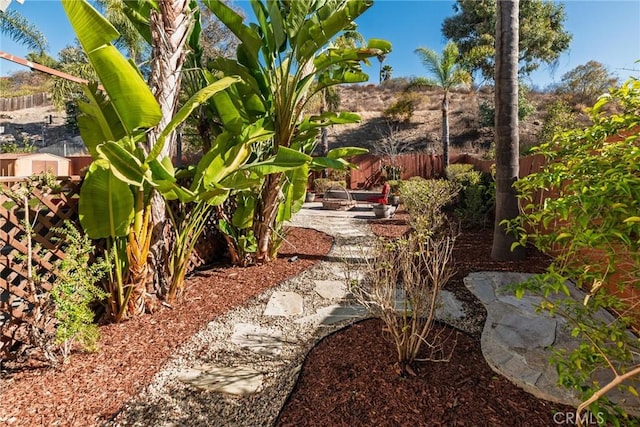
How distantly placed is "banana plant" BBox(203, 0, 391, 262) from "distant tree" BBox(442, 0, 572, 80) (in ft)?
62.4

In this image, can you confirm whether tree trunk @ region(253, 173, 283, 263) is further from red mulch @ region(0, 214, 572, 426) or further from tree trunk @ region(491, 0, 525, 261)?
tree trunk @ region(491, 0, 525, 261)

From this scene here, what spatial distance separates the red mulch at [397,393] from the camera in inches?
75.1

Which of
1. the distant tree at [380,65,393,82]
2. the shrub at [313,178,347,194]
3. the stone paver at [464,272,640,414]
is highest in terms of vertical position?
the distant tree at [380,65,393,82]

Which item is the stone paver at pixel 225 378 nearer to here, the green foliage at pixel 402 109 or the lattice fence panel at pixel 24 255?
the lattice fence panel at pixel 24 255

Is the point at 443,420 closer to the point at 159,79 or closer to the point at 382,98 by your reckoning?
the point at 159,79

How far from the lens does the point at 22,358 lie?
8.14 ft

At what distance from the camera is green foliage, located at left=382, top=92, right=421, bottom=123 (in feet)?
89.8

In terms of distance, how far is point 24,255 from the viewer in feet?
8.05

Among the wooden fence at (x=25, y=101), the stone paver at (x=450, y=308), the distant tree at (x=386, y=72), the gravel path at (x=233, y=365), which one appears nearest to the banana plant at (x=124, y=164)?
the gravel path at (x=233, y=365)

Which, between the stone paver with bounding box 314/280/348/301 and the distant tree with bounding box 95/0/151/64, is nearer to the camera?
the stone paver with bounding box 314/280/348/301

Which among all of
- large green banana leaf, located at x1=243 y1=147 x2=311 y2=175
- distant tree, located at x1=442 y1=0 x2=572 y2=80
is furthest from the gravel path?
distant tree, located at x1=442 y1=0 x2=572 y2=80

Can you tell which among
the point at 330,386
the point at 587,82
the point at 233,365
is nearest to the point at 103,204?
the point at 233,365

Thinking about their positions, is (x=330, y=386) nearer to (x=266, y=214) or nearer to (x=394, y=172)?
(x=266, y=214)

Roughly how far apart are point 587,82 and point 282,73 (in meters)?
30.2
